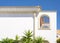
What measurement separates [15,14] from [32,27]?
2.52 metres

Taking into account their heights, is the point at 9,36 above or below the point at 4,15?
below

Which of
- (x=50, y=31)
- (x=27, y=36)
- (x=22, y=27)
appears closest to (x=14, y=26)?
(x=22, y=27)

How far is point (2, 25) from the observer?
24.9 m

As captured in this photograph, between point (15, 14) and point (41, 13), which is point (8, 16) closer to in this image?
point (15, 14)

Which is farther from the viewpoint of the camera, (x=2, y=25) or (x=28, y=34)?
(x=2, y=25)

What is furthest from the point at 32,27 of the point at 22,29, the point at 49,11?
the point at 49,11

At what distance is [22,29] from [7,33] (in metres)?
1.89

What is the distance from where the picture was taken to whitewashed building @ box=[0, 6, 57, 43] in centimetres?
2441

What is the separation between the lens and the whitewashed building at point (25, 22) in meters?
24.4

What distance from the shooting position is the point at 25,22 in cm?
2447

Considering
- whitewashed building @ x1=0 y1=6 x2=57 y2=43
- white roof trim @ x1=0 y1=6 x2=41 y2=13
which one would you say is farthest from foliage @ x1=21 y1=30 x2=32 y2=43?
white roof trim @ x1=0 y1=6 x2=41 y2=13

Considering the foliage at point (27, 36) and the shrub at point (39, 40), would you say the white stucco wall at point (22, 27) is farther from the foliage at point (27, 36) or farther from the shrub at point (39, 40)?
the shrub at point (39, 40)

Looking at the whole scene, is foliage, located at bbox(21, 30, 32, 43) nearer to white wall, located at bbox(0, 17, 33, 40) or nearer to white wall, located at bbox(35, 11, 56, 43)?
white wall, located at bbox(0, 17, 33, 40)

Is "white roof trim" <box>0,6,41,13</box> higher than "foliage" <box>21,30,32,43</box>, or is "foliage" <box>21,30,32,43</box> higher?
"white roof trim" <box>0,6,41,13</box>
